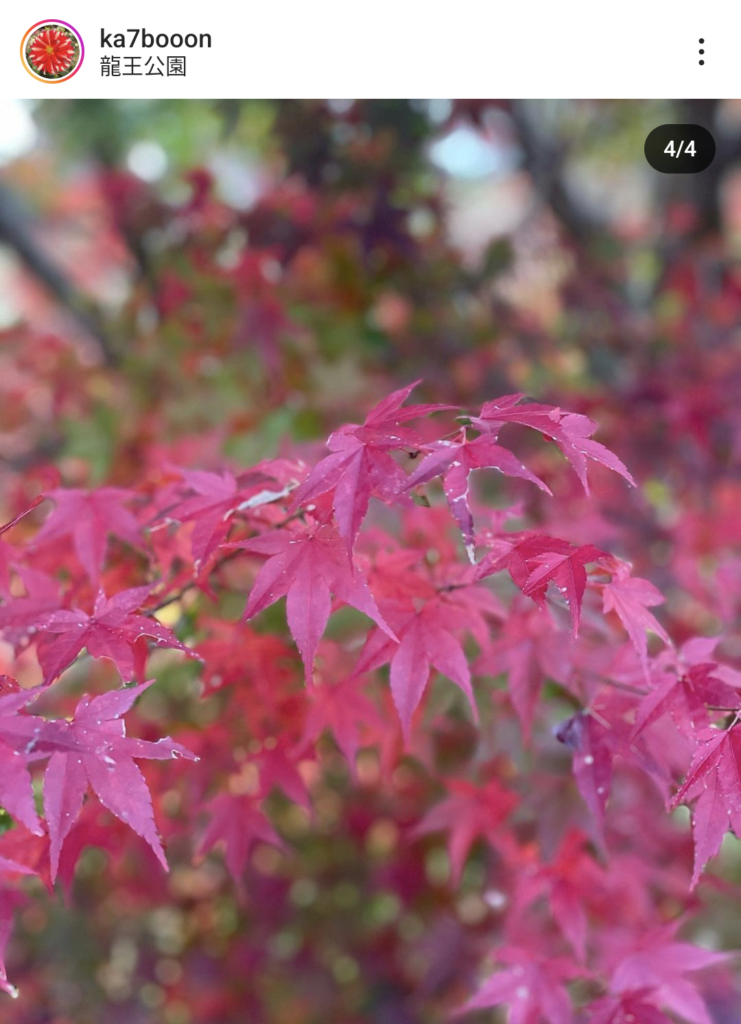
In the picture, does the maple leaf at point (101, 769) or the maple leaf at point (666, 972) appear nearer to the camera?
the maple leaf at point (101, 769)

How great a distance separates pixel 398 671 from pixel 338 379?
913 mm

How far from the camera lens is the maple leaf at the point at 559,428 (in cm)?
56

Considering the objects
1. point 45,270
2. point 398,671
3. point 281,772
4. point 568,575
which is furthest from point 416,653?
point 45,270

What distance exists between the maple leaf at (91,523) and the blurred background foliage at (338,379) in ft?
1.46

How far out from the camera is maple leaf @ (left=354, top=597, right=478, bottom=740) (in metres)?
0.62

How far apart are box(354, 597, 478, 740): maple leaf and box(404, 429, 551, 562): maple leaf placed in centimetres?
13

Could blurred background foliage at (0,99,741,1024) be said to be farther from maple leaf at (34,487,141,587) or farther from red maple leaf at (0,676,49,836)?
red maple leaf at (0,676,49,836)

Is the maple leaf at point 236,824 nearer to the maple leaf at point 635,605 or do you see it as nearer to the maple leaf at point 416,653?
the maple leaf at point 416,653
